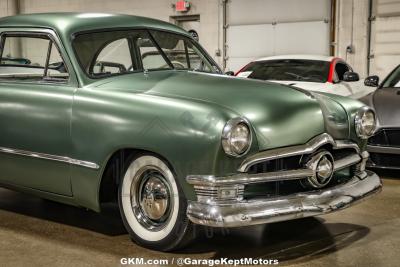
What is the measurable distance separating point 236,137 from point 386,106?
3384mm

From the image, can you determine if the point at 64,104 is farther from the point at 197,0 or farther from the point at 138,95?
the point at 197,0

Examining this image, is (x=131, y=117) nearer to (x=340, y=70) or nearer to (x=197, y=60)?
(x=197, y=60)

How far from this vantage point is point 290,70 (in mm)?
8773

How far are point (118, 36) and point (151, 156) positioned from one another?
123 centimetres

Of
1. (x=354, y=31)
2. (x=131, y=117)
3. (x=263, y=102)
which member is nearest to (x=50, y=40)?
(x=131, y=117)

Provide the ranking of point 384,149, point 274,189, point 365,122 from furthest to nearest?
point 384,149, point 365,122, point 274,189

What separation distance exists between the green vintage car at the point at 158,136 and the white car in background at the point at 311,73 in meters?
3.82

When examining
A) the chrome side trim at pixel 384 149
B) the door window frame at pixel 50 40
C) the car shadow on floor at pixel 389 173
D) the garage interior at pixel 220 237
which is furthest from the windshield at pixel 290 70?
the door window frame at pixel 50 40

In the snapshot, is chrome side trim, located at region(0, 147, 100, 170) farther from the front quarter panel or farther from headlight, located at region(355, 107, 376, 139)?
headlight, located at region(355, 107, 376, 139)

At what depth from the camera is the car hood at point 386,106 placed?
Result: 6195 mm

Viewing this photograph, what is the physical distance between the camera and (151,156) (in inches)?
146

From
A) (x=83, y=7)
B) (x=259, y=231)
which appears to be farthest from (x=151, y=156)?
(x=83, y=7)

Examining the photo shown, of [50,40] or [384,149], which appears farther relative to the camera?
[384,149]

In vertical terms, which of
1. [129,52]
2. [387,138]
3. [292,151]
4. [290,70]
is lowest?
[387,138]
